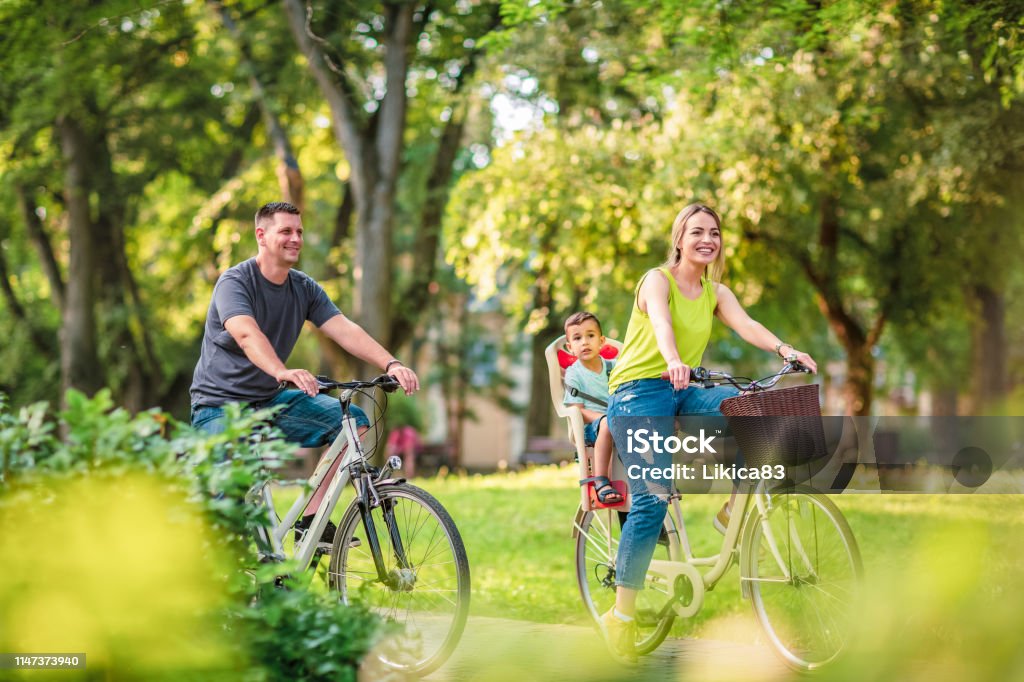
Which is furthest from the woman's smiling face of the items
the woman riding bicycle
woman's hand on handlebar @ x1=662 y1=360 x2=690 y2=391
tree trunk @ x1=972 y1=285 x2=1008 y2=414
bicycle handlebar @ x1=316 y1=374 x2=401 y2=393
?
tree trunk @ x1=972 y1=285 x2=1008 y2=414

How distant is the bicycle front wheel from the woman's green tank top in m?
1.12

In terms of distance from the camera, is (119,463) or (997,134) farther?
(997,134)

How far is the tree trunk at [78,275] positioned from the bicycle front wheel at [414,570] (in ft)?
56.6

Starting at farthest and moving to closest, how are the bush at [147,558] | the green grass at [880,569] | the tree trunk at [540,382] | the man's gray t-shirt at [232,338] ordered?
the tree trunk at [540,382] < the man's gray t-shirt at [232,338] < the bush at [147,558] < the green grass at [880,569]

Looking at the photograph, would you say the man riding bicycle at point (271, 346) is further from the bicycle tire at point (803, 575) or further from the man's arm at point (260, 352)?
the bicycle tire at point (803, 575)

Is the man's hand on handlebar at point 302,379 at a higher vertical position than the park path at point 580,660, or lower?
higher

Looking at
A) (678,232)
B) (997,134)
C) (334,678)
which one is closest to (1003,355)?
(997,134)

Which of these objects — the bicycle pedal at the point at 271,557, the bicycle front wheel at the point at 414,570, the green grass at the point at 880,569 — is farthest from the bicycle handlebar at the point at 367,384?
the green grass at the point at 880,569

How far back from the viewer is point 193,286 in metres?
29.2

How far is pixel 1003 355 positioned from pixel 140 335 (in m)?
17.5

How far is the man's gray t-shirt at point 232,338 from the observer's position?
231 inches

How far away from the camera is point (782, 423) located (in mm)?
5043

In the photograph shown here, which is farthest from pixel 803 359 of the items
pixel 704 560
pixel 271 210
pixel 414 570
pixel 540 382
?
pixel 540 382

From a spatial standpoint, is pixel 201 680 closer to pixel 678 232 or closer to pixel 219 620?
pixel 219 620
